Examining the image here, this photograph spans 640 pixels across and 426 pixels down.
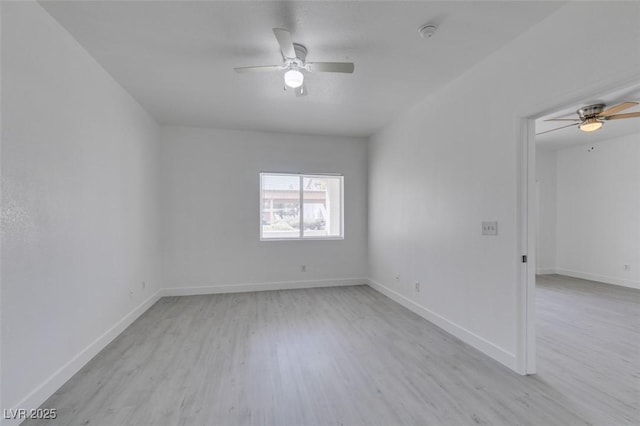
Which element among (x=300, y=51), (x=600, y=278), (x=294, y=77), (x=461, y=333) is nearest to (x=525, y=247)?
(x=461, y=333)

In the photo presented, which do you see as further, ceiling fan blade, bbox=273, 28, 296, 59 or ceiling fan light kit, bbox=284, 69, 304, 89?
ceiling fan light kit, bbox=284, 69, 304, 89

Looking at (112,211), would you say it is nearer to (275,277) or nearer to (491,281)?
(275,277)

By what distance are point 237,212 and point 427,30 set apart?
3.80m

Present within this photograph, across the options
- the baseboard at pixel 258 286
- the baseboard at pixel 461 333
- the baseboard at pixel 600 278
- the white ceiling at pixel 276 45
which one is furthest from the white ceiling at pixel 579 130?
the baseboard at pixel 258 286

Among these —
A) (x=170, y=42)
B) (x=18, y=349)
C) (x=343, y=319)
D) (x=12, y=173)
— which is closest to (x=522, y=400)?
(x=343, y=319)

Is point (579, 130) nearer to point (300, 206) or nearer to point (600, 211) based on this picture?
point (600, 211)

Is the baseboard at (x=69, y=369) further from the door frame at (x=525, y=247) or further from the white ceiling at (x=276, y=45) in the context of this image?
the door frame at (x=525, y=247)

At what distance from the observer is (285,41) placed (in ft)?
6.47

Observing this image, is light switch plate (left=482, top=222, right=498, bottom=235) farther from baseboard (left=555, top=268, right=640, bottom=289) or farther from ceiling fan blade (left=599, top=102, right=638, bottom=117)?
baseboard (left=555, top=268, right=640, bottom=289)

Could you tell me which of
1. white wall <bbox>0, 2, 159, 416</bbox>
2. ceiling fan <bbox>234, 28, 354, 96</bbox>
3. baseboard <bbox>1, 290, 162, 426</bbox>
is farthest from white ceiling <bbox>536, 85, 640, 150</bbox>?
baseboard <bbox>1, 290, 162, 426</bbox>

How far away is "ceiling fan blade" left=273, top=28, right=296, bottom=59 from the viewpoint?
6.08 feet

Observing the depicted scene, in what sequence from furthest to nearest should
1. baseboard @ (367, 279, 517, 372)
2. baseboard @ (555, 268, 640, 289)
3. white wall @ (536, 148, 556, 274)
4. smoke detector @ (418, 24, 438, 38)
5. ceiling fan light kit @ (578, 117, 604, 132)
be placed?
white wall @ (536, 148, 556, 274) < baseboard @ (555, 268, 640, 289) < ceiling fan light kit @ (578, 117, 604, 132) < baseboard @ (367, 279, 517, 372) < smoke detector @ (418, 24, 438, 38)

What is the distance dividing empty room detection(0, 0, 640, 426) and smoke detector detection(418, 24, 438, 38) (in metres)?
0.04

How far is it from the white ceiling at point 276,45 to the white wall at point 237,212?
1134 mm
